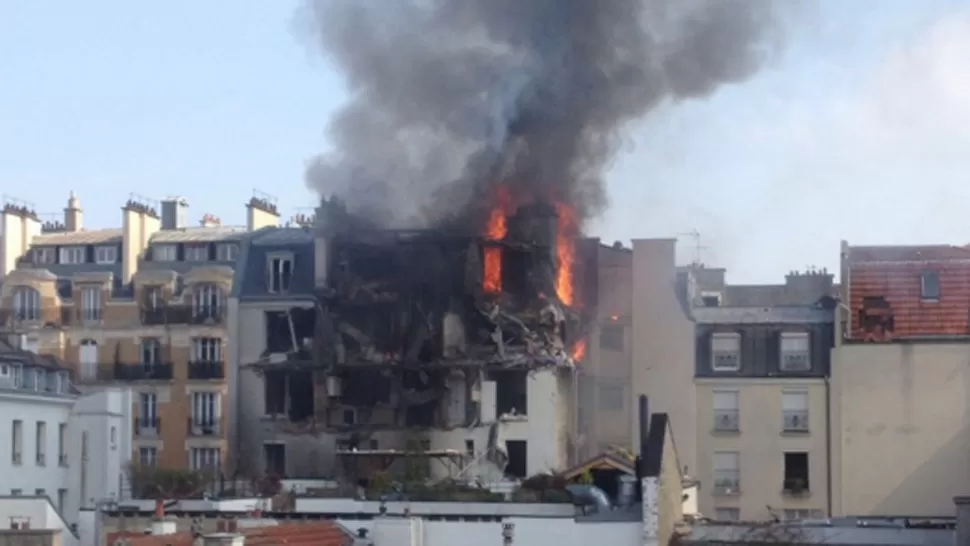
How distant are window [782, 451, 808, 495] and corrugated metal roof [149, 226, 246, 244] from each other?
Result: 71.8ft

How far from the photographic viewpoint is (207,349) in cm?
6906

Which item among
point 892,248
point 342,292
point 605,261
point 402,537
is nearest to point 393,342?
point 342,292

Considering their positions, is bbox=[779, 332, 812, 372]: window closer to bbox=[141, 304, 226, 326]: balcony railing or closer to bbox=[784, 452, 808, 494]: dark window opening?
bbox=[784, 452, 808, 494]: dark window opening

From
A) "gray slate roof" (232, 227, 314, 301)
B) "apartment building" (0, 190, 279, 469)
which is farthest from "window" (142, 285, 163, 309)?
"gray slate roof" (232, 227, 314, 301)

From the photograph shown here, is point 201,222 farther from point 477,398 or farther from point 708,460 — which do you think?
point 708,460

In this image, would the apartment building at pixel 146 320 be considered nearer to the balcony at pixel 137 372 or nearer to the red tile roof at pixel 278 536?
the balcony at pixel 137 372

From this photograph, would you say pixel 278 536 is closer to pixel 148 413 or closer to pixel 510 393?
pixel 510 393

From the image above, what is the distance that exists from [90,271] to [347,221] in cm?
1107

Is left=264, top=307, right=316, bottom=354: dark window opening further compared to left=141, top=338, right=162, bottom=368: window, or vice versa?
left=141, top=338, right=162, bottom=368: window

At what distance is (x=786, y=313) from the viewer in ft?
213

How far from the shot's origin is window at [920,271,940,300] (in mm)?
64500

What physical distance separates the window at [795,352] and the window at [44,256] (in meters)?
27.8

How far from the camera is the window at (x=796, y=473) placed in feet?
210

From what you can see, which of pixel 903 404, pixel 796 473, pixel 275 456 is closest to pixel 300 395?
pixel 275 456
